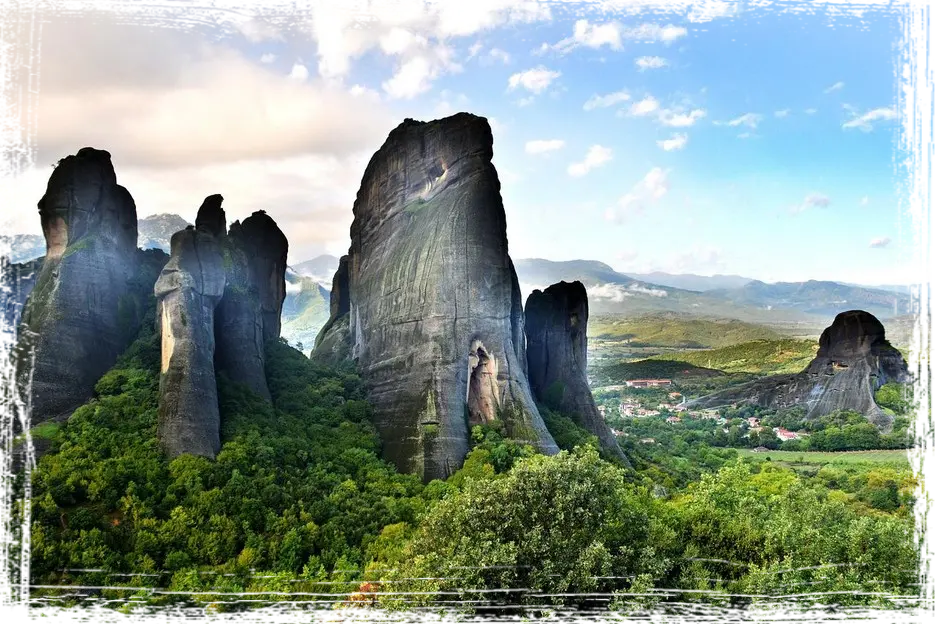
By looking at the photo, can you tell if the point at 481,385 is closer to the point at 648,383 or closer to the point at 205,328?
the point at 205,328

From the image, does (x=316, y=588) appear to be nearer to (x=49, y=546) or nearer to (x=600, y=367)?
(x=49, y=546)

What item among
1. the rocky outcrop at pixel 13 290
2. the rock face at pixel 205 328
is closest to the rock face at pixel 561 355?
the rock face at pixel 205 328

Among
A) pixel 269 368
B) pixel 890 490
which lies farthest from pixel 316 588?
pixel 890 490

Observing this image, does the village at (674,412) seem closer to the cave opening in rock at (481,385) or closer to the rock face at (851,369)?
the rock face at (851,369)

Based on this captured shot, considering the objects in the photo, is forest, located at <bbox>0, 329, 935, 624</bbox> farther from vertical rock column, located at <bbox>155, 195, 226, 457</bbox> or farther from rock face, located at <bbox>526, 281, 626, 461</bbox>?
rock face, located at <bbox>526, 281, 626, 461</bbox>

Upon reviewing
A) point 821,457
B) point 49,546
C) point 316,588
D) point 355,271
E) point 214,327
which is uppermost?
point 355,271

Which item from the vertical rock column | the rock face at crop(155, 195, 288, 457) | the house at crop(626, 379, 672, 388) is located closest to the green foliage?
the vertical rock column

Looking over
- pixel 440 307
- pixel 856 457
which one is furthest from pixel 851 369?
pixel 440 307
